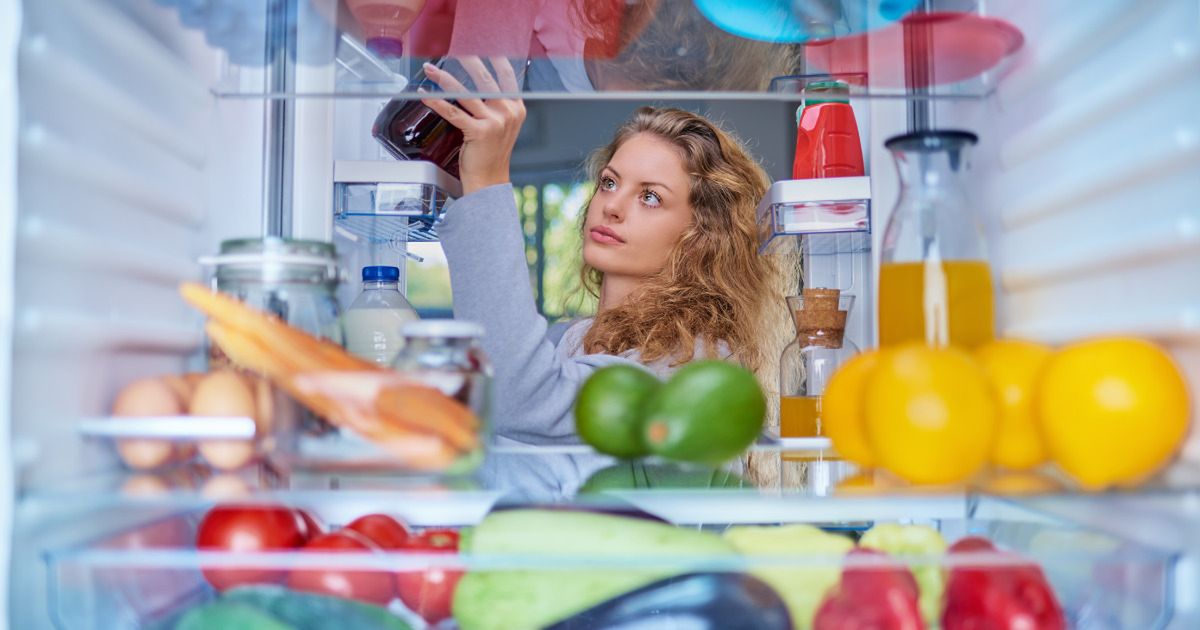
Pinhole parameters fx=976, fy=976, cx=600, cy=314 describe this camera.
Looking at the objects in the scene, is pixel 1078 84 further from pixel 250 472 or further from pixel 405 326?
pixel 250 472

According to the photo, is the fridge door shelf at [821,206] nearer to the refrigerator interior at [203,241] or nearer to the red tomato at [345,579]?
the refrigerator interior at [203,241]

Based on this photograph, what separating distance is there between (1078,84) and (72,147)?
825 millimetres

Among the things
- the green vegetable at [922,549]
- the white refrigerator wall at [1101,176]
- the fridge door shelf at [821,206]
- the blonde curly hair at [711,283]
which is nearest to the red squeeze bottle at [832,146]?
the fridge door shelf at [821,206]

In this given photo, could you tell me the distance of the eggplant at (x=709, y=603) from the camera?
2.31ft

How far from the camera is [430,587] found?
763 millimetres

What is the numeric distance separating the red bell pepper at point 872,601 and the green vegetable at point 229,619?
0.40 metres

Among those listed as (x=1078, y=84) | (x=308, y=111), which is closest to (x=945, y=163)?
(x=1078, y=84)

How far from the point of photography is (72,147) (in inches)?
30.0

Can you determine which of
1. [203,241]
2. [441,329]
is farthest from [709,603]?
[203,241]

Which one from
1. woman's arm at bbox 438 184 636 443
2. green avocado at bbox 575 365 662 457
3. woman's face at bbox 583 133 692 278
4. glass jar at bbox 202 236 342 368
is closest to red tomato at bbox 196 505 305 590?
glass jar at bbox 202 236 342 368

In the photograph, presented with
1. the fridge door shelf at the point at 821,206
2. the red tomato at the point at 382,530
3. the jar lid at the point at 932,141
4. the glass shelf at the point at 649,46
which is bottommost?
the red tomato at the point at 382,530

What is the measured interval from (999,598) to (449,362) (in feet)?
1.42

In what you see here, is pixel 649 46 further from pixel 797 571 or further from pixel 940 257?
pixel 797 571

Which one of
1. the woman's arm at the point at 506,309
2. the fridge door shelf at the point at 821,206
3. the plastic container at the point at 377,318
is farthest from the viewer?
the fridge door shelf at the point at 821,206
